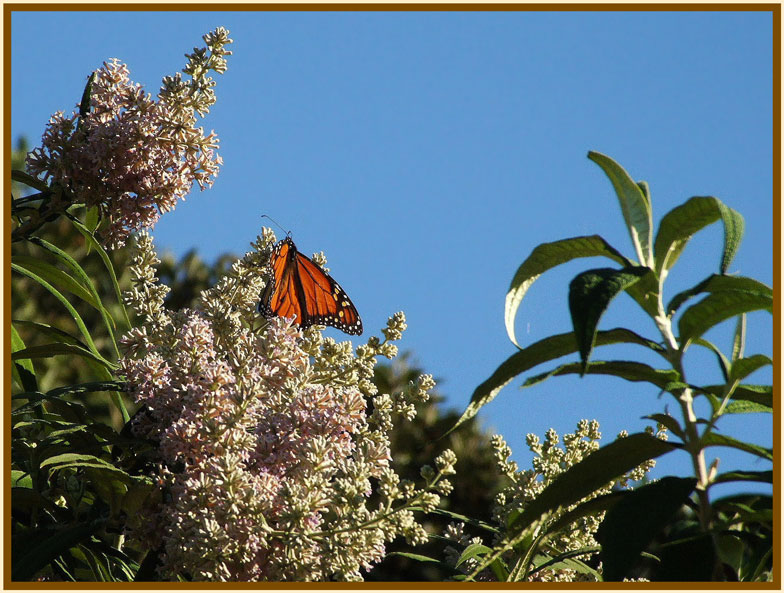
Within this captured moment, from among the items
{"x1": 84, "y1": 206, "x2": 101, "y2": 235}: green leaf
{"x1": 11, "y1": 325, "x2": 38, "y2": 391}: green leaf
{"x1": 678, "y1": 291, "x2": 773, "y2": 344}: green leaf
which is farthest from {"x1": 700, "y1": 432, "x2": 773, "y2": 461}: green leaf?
{"x1": 11, "y1": 325, "x2": 38, "y2": 391}: green leaf

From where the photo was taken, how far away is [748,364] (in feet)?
6.25

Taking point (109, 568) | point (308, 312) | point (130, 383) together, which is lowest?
point (109, 568)

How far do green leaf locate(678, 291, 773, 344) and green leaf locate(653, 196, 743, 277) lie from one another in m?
0.07

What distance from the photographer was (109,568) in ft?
8.87

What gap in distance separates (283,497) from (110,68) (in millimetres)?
1557

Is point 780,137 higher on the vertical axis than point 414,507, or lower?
higher

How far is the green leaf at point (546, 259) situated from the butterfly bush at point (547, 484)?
0.96m

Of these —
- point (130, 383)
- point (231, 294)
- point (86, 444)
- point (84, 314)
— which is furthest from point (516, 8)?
point (84, 314)

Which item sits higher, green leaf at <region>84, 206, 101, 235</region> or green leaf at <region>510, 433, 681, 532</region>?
green leaf at <region>84, 206, 101, 235</region>

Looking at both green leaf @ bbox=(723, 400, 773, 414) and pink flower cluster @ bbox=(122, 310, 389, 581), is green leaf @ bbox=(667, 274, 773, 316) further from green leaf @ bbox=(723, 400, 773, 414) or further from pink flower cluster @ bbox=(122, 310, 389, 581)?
pink flower cluster @ bbox=(122, 310, 389, 581)

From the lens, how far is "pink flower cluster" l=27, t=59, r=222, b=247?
2.84 meters

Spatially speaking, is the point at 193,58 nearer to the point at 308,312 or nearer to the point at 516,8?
the point at 516,8

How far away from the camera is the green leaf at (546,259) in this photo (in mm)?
2006

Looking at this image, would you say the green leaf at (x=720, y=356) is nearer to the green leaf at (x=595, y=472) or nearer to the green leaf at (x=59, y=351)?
the green leaf at (x=595, y=472)
